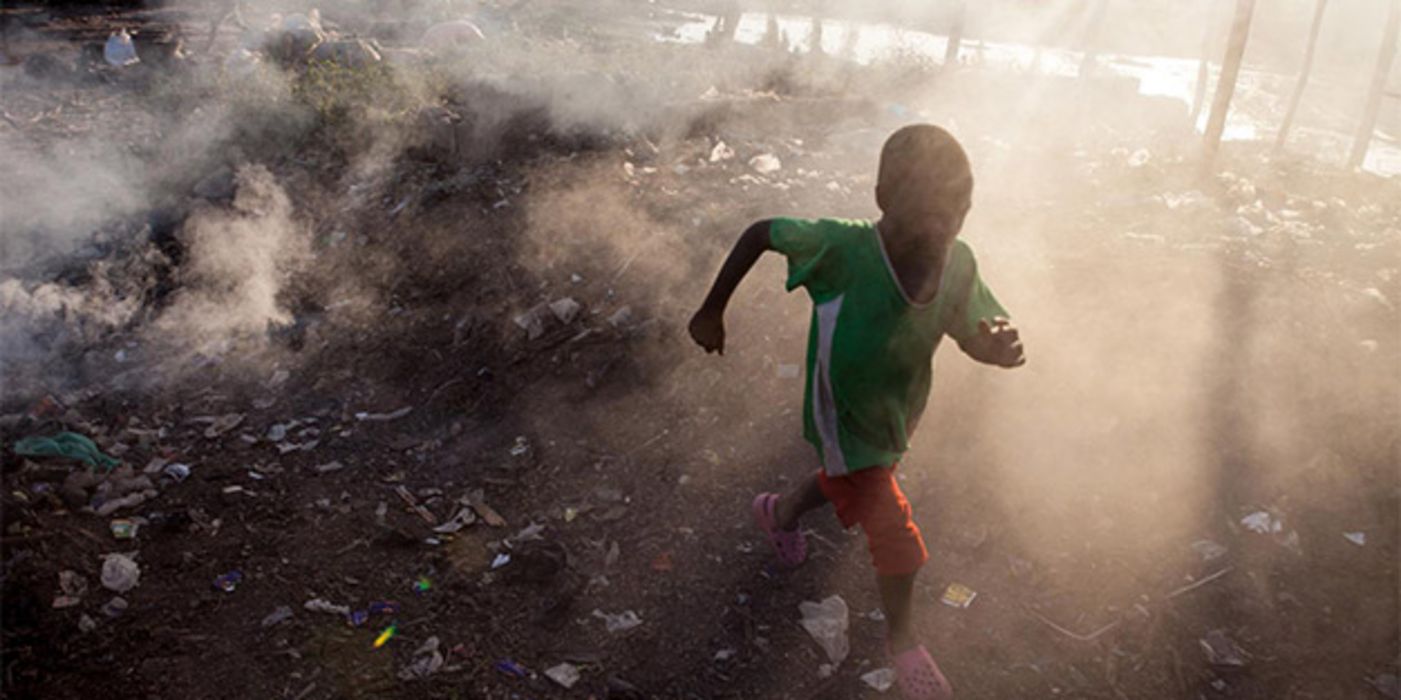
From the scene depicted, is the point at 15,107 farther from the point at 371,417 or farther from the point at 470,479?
the point at 470,479

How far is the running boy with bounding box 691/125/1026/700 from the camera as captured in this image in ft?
6.21

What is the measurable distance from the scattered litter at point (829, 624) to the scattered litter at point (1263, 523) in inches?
62.0

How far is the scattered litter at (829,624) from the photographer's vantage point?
2.44m

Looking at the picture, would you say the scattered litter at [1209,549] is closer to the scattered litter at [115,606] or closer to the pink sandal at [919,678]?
the pink sandal at [919,678]

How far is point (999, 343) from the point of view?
193cm

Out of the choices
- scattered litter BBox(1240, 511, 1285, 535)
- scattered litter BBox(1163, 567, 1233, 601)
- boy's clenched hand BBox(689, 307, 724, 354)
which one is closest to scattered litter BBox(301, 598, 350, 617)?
boy's clenched hand BBox(689, 307, 724, 354)

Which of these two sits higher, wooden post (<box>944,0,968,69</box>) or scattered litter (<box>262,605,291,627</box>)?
wooden post (<box>944,0,968,69</box>)

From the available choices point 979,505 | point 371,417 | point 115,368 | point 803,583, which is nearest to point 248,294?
point 115,368

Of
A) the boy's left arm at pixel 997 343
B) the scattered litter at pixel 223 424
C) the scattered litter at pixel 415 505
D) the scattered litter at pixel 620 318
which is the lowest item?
the scattered litter at pixel 223 424

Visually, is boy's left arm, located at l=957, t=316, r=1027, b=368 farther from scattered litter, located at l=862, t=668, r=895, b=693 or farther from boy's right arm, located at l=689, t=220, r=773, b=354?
scattered litter, located at l=862, t=668, r=895, b=693

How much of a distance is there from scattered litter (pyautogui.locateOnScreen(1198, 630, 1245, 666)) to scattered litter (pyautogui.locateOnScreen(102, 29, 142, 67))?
44.5ft

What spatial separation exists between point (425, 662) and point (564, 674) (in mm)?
423

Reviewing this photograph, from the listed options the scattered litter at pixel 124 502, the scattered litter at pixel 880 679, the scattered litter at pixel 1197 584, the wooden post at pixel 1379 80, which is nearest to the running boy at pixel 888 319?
the scattered litter at pixel 880 679

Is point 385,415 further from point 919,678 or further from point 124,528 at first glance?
point 919,678
